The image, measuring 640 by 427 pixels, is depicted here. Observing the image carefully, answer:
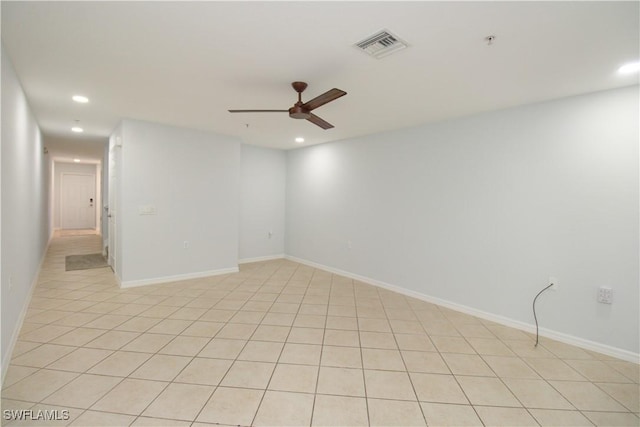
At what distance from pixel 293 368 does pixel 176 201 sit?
132 inches

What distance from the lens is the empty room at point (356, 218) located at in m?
1.81

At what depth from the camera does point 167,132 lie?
4.35 metres

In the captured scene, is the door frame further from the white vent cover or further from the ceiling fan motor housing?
the white vent cover

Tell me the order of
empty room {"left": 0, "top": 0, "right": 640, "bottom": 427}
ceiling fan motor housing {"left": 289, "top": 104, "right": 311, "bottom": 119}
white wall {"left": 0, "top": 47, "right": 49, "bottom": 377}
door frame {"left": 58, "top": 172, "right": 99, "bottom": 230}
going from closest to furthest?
1. empty room {"left": 0, "top": 0, "right": 640, "bottom": 427}
2. white wall {"left": 0, "top": 47, "right": 49, "bottom": 377}
3. ceiling fan motor housing {"left": 289, "top": 104, "right": 311, "bottom": 119}
4. door frame {"left": 58, "top": 172, "right": 99, "bottom": 230}

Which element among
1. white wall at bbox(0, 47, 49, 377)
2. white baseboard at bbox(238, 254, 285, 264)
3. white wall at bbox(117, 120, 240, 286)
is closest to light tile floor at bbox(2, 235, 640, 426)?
white wall at bbox(0, 47, 49, 377)

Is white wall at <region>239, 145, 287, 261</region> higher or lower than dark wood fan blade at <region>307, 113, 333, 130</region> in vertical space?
lower

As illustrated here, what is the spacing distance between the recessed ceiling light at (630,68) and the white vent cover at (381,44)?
5.95 feet

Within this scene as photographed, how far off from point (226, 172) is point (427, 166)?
334 cm

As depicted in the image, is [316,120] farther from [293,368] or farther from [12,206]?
[12,206]

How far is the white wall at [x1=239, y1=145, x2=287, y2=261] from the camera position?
19.2 ft

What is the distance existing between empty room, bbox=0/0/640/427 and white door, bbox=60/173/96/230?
6568 mm

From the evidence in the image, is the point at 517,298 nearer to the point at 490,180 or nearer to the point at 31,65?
the point at 490,180

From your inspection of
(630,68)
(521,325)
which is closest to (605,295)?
(521,325)

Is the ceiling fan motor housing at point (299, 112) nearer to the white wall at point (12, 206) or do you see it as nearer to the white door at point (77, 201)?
the white wall at point (12, 206)
